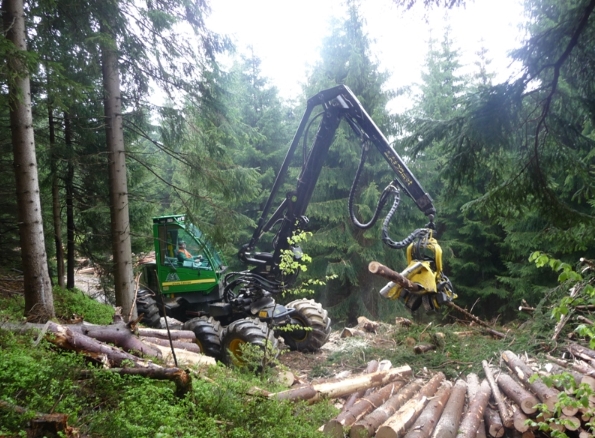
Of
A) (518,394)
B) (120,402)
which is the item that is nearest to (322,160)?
(518,394)

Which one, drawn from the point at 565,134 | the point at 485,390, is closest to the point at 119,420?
the point at 485,390

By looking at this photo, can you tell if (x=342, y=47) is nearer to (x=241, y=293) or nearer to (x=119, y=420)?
(x=241, y=293)

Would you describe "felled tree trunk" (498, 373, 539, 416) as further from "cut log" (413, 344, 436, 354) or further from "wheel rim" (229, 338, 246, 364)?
"wheel rim" (229, 338, 246, 364)

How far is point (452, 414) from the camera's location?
4914 mm

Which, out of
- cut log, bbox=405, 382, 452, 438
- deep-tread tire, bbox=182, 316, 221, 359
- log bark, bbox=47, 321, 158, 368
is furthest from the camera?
deep-tread tire, bbox=182, 316, 221, 359

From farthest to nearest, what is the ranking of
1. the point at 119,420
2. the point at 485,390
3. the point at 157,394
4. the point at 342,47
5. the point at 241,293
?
the point at 342,47, the point at 241,293, the point at 485,390, the point at 157,394, the point at 119,420

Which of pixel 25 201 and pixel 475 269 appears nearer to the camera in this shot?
pixel 25 201

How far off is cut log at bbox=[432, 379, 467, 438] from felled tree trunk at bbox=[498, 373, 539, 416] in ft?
1.54

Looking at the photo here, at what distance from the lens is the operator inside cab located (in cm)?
909

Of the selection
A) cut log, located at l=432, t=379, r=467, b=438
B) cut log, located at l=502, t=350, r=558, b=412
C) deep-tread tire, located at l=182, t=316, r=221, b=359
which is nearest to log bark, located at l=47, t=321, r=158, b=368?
cut log, located at l=432, t=379, r=467, b=438

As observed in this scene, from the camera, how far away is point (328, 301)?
15680mm

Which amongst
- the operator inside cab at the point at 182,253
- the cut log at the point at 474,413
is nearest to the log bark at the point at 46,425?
the cut log at the point at 474,413

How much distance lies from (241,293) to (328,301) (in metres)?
7.48

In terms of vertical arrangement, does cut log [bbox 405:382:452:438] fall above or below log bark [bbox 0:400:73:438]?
below
